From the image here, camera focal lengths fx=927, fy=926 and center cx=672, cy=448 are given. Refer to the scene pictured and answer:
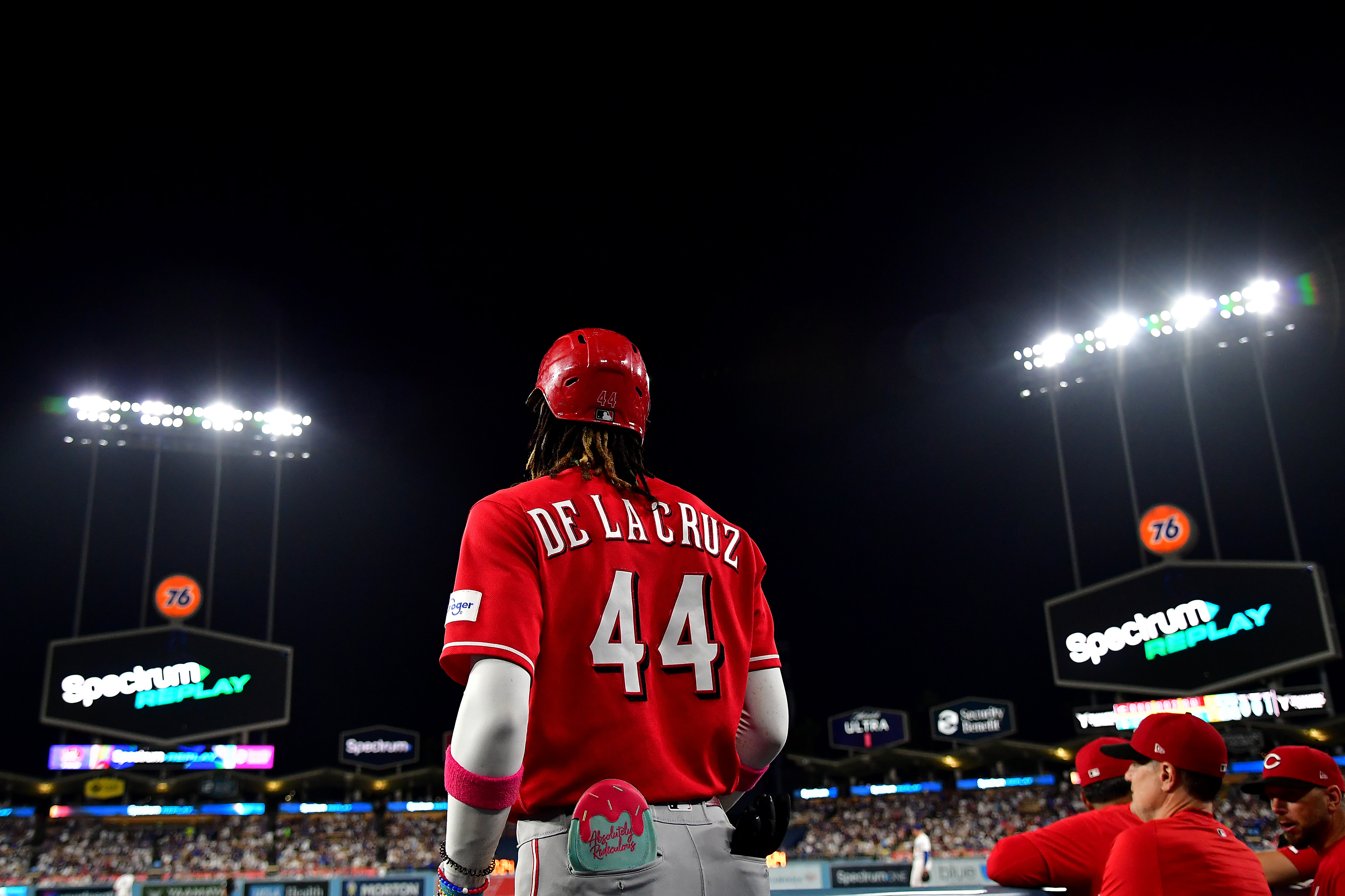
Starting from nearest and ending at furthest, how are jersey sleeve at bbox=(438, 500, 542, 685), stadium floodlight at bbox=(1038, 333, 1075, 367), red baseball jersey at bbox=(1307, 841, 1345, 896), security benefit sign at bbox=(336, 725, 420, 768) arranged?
jersey sleeve at bbox=(438, 500, 542, 685)
red baseball jersey at bbox=(1307, 841, 1345, 896)
stadium floodlight at bbox=(1038, 333, 1075, 367)
security benefit sign at bbox=(336, 725, 420, 768)

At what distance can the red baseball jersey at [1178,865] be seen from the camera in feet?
8.25

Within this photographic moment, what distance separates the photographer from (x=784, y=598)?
136 feet

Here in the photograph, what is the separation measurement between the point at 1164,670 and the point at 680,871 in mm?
24750

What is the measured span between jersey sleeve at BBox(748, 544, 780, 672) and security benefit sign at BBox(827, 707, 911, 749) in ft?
115

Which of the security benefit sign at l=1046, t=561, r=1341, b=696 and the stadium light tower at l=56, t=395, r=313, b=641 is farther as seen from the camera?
the stadium light tower at l=56, t=395, r=313, b=641

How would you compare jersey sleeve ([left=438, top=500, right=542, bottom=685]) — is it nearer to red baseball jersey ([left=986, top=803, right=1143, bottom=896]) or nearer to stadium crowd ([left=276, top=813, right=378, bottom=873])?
red baseball jersey ([left=986, top=803, right=1143, bottom=896])

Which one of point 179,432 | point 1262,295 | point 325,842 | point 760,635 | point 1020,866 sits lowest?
point 325,842

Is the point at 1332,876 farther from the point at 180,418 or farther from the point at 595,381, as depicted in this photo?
the point at 180,418

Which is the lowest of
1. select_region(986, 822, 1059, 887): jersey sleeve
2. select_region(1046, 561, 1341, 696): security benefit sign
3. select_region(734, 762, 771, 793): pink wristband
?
select_region(986, 822, 1059, 887): jersey sleeve

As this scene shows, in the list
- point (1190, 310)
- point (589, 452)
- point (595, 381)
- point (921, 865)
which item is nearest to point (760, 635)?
point (589, 452)

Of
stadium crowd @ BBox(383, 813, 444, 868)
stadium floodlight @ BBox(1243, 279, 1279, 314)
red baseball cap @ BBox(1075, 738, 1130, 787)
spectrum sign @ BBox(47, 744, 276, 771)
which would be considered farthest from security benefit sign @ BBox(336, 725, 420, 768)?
red baseball cap @ BBox(1075, 738, 1130, 787)

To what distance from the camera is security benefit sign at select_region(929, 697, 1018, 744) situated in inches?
1293

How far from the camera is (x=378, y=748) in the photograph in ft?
117

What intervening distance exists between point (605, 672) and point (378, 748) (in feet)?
122
